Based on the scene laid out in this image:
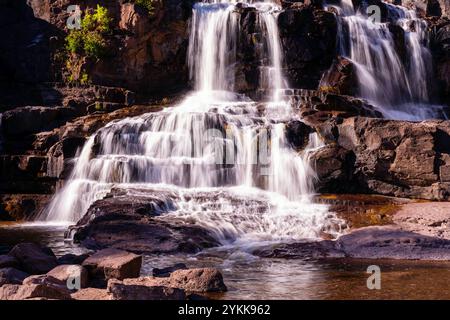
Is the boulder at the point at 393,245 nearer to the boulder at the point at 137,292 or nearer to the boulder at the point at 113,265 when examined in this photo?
the boulder at the point at 113,265

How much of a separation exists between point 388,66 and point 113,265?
23089 millimetres

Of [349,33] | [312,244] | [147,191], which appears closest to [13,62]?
[147,191]


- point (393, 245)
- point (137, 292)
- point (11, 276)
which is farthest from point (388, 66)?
point (137, 292)

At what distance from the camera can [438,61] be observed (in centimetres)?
3030

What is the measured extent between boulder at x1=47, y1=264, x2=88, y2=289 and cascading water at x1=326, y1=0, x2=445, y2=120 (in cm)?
2083

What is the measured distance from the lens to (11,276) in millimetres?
8680

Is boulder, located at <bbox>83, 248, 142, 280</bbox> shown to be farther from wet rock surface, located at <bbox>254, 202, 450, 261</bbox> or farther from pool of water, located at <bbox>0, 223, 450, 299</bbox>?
wet rock surface, located at <bbox>254, 202, 450, 261</bbox>

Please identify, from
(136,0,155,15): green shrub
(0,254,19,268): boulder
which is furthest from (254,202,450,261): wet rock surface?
(136,0,155,15): green shrub

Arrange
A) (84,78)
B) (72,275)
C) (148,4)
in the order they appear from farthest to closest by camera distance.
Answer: (148,4)
(84,78)
(72,275)

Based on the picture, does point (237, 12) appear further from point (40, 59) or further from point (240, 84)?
point (40, 59)

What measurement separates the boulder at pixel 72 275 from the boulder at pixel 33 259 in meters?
0.83

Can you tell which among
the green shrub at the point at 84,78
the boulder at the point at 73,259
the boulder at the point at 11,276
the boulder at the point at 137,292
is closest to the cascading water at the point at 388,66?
the green shrub at the point at 84,78

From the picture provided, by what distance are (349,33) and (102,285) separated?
76.9 ft

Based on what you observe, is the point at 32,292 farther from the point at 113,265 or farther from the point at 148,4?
the point at 148,4
